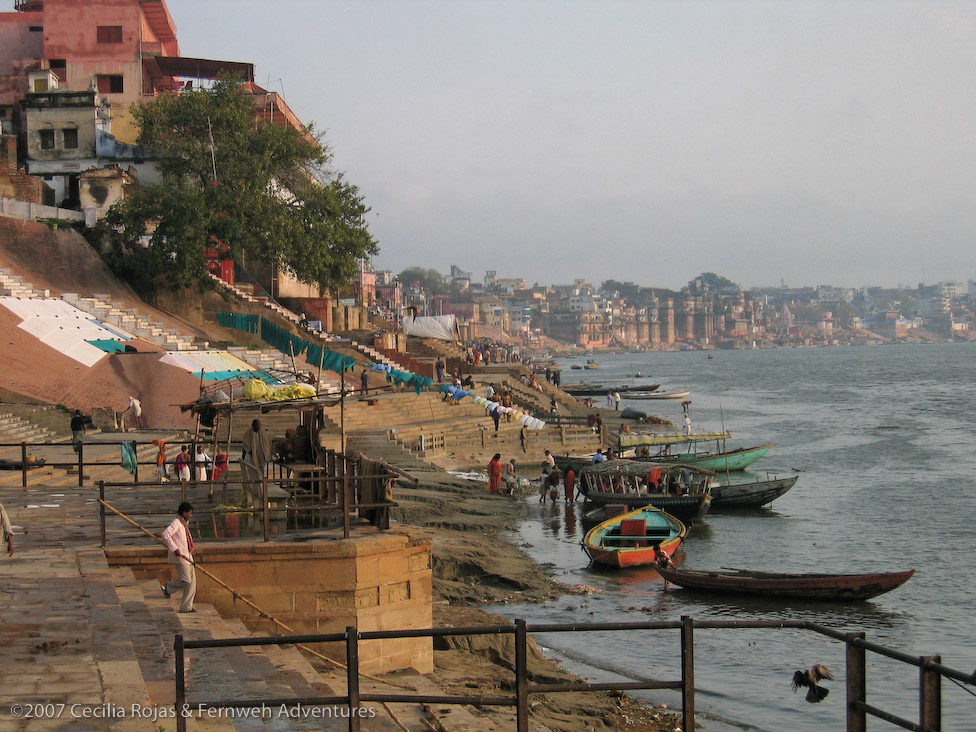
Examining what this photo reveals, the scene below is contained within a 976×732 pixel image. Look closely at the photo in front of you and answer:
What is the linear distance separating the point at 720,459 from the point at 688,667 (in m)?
32.0

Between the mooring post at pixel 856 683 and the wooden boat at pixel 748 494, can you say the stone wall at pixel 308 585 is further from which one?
the wooden boat at pixel 748 494

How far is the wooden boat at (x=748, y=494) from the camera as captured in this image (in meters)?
30.2

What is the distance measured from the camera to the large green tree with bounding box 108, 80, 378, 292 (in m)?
39.4

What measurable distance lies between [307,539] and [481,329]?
186724 mm

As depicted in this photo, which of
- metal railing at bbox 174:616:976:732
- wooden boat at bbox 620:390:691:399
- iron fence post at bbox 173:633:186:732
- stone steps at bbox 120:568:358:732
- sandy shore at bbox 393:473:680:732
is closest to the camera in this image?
metal railing at bbox 174:616:976:732

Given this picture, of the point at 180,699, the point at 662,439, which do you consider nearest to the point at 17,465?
the point at 180,699

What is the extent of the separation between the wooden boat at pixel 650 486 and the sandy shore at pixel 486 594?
2.17m

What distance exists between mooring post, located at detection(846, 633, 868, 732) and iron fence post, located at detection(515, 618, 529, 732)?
1878mm

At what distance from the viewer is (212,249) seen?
1718 inches

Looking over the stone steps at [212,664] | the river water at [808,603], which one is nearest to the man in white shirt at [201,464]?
the river water at [808,603]

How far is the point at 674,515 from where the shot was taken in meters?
27.4

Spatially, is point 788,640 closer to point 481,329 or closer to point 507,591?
point 507,591

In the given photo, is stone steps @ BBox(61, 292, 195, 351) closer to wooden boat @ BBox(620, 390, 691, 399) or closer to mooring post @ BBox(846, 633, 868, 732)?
mooring post @ BBox(846, 633, 868, 732)

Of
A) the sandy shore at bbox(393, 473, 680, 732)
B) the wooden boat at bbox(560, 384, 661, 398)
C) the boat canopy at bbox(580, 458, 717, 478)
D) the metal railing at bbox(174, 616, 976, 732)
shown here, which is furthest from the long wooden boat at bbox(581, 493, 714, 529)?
the wooden boat at bbox(560, 384, 661, 398)
